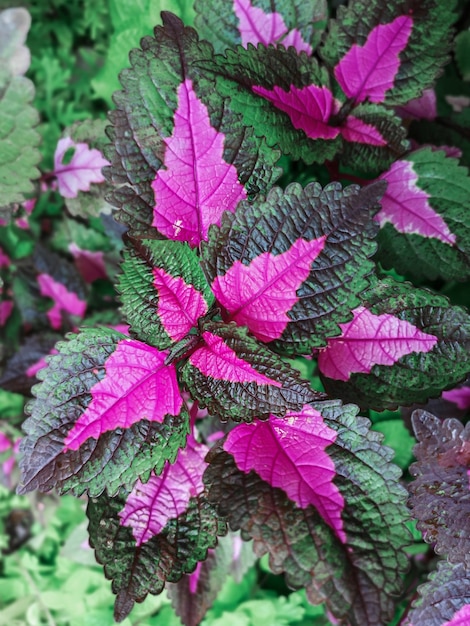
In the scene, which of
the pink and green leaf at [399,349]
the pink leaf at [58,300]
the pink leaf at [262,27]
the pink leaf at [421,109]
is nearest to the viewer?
the pink and green leaf at [399,349]

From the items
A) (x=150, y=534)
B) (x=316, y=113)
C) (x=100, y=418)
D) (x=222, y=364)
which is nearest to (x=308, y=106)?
(x=316, y=113)

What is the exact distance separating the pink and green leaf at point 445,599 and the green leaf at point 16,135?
0.69 meters

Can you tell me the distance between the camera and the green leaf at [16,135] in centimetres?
75

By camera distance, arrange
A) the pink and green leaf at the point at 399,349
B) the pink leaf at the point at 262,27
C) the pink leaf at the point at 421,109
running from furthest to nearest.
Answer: the pink leaf at the point at 421,109, the pink leaf at the point at 262,27, the pink and green leaf at the point at 399,349

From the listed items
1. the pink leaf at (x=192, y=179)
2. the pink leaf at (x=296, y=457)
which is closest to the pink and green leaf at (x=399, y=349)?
the pink leaf at (x=296, y=457)

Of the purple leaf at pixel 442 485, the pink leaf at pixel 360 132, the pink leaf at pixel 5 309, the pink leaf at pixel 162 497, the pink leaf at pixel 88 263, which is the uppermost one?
the pink leaf at pixel 360 132

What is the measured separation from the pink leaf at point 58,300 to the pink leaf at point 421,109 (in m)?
0.62

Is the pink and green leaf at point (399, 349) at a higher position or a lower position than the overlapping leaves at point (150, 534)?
higher

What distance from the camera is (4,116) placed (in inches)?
29.5

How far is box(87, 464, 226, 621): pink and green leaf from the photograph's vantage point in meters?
0.64

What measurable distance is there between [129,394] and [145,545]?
0.60ft

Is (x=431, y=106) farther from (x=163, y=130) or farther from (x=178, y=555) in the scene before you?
(x=178, y=555)

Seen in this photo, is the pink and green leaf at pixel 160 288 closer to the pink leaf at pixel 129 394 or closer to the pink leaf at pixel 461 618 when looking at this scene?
the pink leaf at pixel 129 394

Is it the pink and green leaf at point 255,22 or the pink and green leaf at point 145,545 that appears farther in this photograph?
the pink and green leaf at point 255,22
